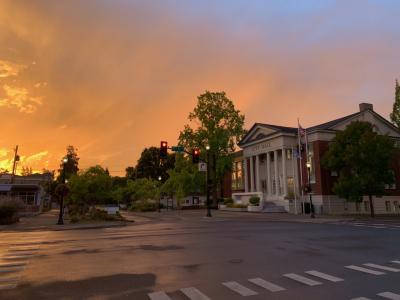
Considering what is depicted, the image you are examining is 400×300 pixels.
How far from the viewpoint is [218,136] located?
56.3 m

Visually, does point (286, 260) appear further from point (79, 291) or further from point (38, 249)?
point (38, 249)

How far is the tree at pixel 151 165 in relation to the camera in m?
101

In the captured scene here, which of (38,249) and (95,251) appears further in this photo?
(38,249)

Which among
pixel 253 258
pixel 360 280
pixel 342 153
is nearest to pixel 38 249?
pixel 253 258

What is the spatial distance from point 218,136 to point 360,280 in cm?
4815

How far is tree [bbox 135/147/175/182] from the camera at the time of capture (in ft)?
331

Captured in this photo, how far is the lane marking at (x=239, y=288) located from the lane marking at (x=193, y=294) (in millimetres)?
741

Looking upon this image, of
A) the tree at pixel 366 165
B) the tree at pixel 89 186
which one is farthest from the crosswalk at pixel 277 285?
the tree at pixel 89 186

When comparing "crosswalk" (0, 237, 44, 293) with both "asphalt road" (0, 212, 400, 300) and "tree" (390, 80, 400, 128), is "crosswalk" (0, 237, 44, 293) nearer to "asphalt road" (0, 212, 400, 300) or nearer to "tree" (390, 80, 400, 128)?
"asphalt road" (0, 212, 400, 300)

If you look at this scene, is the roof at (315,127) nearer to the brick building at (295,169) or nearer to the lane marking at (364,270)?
the brick building at (295,169)

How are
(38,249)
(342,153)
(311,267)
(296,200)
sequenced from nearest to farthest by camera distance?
(311,267), (38,249), (342,153), (296,200)

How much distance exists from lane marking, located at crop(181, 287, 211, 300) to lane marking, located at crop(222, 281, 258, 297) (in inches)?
29.2

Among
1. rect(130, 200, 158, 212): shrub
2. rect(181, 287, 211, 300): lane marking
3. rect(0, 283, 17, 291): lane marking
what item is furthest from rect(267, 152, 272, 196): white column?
rect(0, 283, 17, 291): lane marking

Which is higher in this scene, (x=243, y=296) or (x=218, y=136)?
(x=218, y=136)
